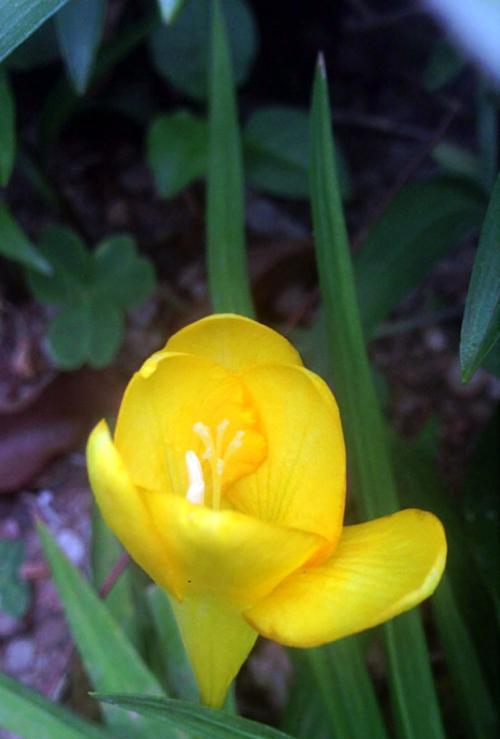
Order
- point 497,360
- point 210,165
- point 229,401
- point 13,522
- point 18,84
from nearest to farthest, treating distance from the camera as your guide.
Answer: point 229,401
point 497,360
point 210,165
point 13,522
point 18,84

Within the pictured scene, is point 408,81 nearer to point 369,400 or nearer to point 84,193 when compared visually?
point 84,193

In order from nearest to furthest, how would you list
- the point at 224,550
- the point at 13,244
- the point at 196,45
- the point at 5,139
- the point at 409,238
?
the point at 224,550, the point at 5,139, the point at 13,244, the point at 409,238, the point at 196,45

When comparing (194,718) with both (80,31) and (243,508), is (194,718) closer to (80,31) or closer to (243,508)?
(243,508)

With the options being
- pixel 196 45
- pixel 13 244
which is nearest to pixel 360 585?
pixel 13 244

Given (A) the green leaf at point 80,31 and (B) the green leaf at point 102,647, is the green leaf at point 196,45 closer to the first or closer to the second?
(A) the green leaf at point 80,31

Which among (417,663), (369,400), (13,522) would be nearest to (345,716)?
(417,663)

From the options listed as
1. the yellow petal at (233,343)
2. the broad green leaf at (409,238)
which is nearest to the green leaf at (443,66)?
the broad green leaf at (409,238)
